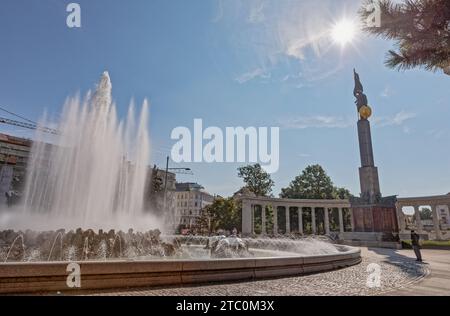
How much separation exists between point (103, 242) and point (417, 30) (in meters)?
13.8

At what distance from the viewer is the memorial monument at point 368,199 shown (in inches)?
1305

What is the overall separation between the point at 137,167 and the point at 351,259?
17449 mm

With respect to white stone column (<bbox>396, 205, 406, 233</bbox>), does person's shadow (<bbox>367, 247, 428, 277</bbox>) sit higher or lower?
lower

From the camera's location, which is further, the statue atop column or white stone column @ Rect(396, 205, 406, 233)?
white stone column @ Rect(396, 205, 406, 233)

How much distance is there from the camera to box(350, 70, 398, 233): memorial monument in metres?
33.2

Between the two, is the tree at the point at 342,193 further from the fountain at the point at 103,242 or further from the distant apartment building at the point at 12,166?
the distant apartment building at the point at 12,166

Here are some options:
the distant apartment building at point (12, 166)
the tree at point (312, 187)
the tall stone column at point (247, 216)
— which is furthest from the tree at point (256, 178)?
the distant apartment building at point (12, 166)

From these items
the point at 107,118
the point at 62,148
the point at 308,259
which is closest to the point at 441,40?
the point at 308,259

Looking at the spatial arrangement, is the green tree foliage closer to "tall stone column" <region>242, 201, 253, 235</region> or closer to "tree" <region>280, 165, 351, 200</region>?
"tall stone column" <region>242, 201, 253, 235</region>

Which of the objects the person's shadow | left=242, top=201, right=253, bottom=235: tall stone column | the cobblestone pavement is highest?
left=242, top=201, right=253, bottom=235: tall stone column

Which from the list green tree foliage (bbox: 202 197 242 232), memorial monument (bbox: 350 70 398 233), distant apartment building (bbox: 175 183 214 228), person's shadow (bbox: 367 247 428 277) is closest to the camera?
person's shadow (bbox: 367 247 428 277)

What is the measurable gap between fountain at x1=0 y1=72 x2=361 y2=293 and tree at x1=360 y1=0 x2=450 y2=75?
7315 mm

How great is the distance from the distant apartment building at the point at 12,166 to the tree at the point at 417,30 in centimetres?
6077

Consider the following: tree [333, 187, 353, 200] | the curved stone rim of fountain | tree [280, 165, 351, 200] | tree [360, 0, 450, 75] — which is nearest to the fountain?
the curved stone rim of fountain
